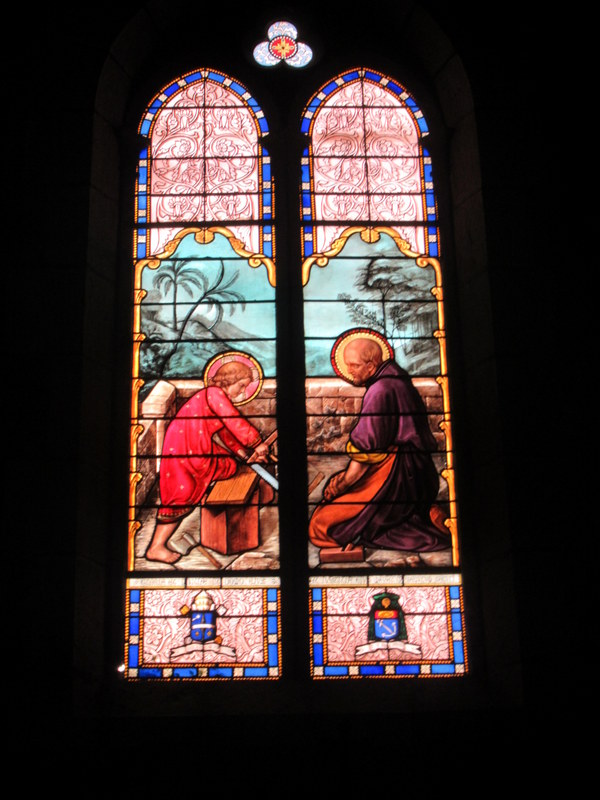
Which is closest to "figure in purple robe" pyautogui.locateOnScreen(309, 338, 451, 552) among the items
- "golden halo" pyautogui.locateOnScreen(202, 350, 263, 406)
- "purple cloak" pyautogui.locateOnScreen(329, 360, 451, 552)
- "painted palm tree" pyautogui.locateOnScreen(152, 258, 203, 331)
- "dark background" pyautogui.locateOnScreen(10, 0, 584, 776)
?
"purple cloak" pyautogui.locateOnScreen(329, 360, 451, 552)

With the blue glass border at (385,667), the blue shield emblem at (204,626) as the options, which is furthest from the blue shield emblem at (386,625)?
the blue shield emblem at (204,626)

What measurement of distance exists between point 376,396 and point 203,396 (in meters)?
0.92

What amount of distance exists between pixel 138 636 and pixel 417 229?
2713mm

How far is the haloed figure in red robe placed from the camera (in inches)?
271

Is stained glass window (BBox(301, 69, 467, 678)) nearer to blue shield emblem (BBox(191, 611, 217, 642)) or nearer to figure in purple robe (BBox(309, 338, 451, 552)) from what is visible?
figure in purple robe (BBox(309, 338, 451, 552))

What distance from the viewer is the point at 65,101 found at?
7215 mm

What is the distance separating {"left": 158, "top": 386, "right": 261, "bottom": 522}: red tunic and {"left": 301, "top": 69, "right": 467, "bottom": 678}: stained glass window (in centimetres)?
40

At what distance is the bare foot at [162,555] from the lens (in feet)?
22.3

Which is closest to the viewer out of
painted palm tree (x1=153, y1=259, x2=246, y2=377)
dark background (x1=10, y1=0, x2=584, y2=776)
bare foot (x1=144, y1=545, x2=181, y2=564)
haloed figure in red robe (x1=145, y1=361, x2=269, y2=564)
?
dark background (x1=10, y1=0, x2=584, y2=776)

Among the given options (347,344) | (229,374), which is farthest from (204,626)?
(347,344)

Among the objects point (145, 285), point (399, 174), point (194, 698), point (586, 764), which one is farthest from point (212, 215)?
point (586, 764)

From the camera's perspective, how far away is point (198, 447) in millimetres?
7020

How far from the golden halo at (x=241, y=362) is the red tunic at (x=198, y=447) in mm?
79

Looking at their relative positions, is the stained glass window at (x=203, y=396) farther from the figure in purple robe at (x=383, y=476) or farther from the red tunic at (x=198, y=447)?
the figure in purple robe at (x=383, y=476)
